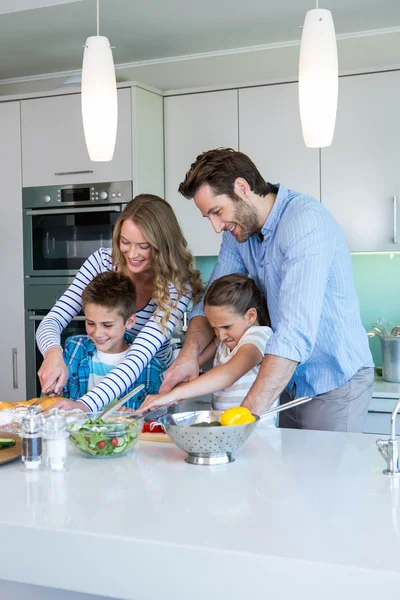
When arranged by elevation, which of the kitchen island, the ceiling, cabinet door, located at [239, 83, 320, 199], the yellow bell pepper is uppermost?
the ceiling

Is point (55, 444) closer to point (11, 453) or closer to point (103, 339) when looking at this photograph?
point (11, 453)

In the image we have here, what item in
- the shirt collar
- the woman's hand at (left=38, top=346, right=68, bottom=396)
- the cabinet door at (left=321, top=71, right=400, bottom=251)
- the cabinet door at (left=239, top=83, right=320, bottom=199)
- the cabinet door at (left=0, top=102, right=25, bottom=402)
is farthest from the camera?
the cabinet door at (left=0, top=102, right=25, bottom=402)

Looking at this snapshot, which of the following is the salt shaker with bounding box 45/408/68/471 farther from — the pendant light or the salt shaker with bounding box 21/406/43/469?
the pendant light

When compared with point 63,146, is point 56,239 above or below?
below

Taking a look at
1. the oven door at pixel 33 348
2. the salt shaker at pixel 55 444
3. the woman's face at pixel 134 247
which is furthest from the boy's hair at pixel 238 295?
the oven door at pixel 33 348

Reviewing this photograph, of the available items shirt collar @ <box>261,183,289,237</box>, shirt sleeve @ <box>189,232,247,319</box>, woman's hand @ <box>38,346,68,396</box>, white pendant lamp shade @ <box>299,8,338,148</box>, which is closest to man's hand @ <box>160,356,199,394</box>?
shirt sleeve @ <box>189,232,247,319</box>

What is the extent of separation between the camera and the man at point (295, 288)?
190cm

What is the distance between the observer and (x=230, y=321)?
7.47 ft

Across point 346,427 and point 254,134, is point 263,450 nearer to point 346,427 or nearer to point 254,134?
point 346,427

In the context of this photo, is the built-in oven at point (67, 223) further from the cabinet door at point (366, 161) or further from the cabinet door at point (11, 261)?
the cabinet door at point (366, 161)

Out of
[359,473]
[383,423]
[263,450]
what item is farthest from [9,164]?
[359,473]

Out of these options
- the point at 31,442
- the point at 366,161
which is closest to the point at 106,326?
the point at 31,442

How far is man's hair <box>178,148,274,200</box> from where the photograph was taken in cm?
209

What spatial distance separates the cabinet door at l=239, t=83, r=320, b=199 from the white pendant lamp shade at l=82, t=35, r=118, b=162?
1745 millimetres
